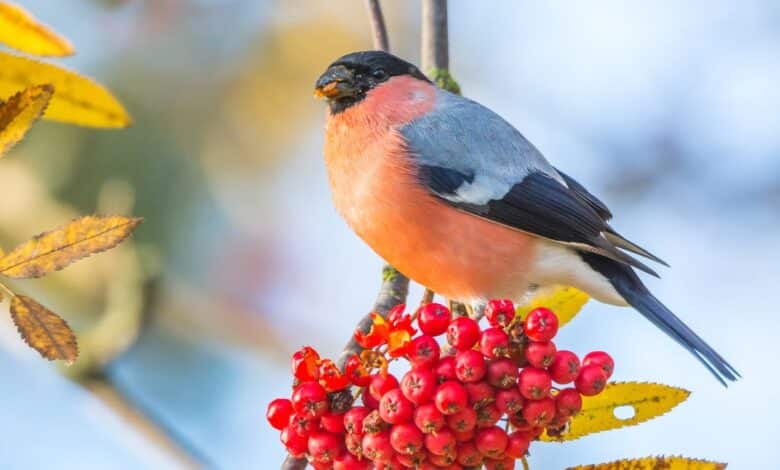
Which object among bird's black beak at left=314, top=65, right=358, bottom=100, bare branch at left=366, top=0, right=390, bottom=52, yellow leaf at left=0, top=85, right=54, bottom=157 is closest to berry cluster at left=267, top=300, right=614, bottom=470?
yellow leaf at left=0, top=85, right=54, bottom=157

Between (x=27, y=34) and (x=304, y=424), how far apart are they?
74cm

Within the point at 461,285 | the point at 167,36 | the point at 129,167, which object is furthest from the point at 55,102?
the point at 167,36

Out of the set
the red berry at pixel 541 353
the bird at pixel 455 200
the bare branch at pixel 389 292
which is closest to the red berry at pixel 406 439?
the red berry at pixel 541 353

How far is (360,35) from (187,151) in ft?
3.31

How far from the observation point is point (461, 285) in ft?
8.13

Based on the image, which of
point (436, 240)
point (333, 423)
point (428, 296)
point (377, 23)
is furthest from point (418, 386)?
point (377, 23)

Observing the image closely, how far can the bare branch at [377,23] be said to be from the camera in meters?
2.64

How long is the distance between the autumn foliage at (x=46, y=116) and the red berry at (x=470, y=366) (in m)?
0.58

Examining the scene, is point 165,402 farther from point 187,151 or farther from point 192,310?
point 187,151

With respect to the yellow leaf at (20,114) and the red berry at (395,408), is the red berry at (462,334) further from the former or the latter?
the yellow leaf at (20,114)

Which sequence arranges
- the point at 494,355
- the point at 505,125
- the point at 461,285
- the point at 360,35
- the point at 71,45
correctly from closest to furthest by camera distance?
the point at 71,45, the point at 494,355, the point at 461,285, the point at 505,125, the point at 360,35

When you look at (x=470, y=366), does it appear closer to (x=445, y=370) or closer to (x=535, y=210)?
(x=445, y=370)

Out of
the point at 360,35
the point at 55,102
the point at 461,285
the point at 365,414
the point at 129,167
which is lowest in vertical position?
the point at 365,414

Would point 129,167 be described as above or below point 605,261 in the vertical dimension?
above
